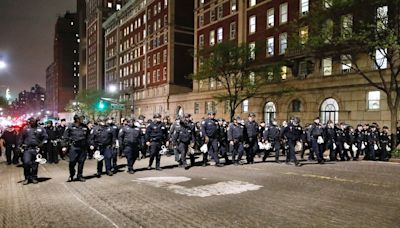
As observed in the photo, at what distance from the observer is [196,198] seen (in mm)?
8883

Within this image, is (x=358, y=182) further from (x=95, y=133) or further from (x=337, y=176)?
(x=95, y=133)

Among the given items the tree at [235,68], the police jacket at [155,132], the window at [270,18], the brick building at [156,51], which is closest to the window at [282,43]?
the window at [270,18]

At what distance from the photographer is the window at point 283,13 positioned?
39438mm

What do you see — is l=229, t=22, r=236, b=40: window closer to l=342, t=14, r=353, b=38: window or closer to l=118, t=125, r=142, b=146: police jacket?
l=342, t=14, r=353, b=38: window

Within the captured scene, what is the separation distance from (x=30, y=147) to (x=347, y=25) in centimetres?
1976

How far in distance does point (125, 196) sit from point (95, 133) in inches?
175

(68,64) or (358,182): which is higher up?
(68,64)

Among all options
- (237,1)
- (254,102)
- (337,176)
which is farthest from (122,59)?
(337,176)

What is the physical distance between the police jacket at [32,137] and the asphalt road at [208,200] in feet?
4.34

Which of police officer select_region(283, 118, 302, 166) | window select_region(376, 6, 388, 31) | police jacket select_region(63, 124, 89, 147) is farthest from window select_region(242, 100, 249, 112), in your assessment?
police jacket select_region(63, 124, 89, 147)

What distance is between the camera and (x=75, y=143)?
1166 cm

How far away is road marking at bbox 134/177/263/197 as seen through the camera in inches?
375

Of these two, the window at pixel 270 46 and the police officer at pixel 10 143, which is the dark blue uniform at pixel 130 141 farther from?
the window at pixel 270 46

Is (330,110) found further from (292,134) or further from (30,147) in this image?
(30,147)
